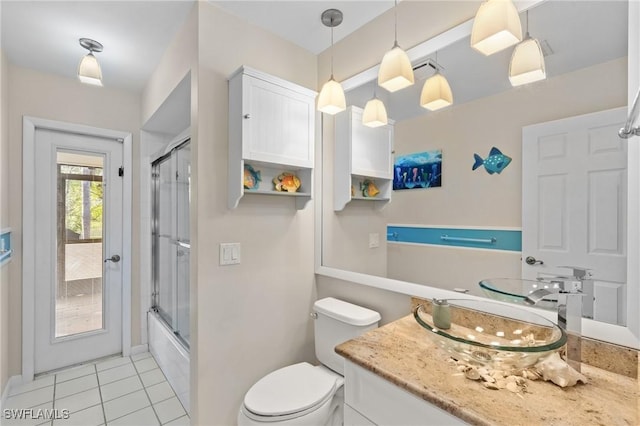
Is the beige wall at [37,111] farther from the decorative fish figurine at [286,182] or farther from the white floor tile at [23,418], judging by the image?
the decorative fish figurine at [286,182]

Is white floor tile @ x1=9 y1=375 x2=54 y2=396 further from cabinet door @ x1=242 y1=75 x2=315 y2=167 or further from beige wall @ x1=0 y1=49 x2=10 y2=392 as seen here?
cabinet door @ x1=242 y1=75 x2=315 y2=167

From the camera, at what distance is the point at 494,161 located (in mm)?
1243

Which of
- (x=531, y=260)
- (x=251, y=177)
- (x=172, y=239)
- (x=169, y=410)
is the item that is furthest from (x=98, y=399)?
(x=531, y=260)

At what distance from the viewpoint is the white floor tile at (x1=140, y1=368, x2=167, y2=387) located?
2.31 meters

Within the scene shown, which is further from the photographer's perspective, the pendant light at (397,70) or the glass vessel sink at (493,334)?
the pendant light at (397,70)

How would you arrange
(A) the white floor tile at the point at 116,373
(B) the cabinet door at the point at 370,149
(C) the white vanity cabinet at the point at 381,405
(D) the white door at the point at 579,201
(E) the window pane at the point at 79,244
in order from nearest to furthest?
(C) the white vanity cabinet at the point at 381,405, (D) the white door at the point at 579,201, (B) the cabinet door at the point at 370,149, (A) the white floor tile at the point at 116,373, (E) the window pane at the point at 79,244

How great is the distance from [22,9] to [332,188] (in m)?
2.04

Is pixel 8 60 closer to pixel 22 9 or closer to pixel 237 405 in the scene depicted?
pixel 22 9

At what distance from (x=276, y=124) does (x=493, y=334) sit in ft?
4.77

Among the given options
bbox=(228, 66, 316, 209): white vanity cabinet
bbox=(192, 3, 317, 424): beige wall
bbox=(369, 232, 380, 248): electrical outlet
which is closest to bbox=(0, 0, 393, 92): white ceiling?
bbox=(192, 3, 317, 424): beige wall

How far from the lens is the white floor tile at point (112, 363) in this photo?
2519 mm

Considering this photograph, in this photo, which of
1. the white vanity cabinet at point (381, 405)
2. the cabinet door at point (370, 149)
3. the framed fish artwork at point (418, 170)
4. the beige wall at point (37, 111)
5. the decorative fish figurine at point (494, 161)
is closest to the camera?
the white vanity cabinet at point (381, 405)

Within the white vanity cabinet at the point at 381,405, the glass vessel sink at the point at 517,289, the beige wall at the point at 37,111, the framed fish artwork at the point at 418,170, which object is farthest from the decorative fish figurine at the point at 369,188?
the beige wall at the point at 37,111

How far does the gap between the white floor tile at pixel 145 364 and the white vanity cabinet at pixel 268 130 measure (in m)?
1.90
